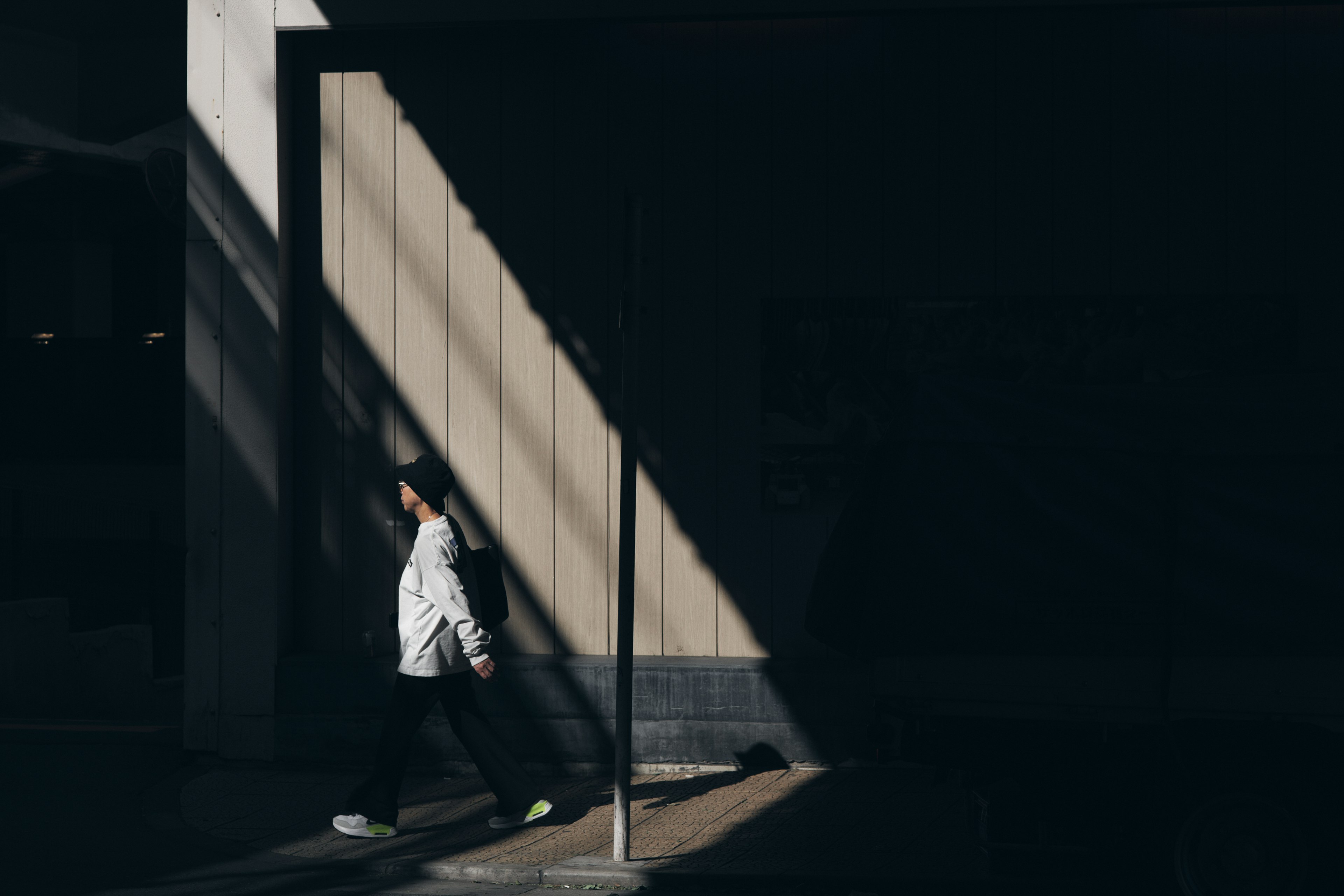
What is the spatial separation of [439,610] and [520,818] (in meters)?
1.31

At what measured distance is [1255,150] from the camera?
825cm

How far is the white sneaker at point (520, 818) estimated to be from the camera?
697 cm

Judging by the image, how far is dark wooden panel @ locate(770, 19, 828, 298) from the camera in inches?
333

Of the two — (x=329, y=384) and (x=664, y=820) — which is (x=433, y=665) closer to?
(x=664, y=820)

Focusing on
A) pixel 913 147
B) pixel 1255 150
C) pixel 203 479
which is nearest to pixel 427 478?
pixel 203 479

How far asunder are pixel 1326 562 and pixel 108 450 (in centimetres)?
1885

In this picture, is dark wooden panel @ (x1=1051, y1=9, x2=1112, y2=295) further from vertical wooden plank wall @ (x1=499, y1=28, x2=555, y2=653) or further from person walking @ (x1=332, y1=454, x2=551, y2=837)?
person walking @ (x1=332, y1=454, x2=551, y2=837)

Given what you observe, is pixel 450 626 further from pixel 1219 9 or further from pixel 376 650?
pixel 1219 9

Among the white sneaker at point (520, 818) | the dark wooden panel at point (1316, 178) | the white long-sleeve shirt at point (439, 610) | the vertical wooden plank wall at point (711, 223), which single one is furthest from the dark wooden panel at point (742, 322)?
the dark wooden panel at point (1316, 178)

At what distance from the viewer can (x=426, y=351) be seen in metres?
8.77

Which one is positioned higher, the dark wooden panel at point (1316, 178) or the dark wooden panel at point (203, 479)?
the dark wooden panel at point (1316, 178)

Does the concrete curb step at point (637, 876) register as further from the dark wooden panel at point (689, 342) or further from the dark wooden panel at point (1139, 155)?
the dark wooden panel at point (1139, 155)

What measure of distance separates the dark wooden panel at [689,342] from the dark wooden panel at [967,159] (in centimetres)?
159

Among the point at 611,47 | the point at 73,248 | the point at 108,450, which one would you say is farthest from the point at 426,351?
the point at 73,248
